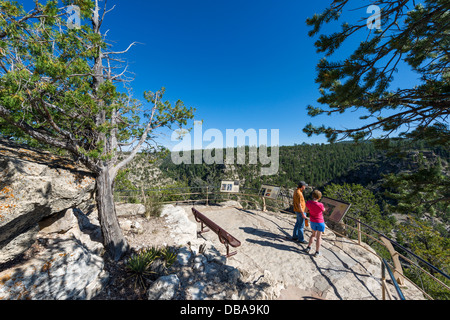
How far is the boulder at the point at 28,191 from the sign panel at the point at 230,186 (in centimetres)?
576

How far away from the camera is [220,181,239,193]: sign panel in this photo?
28.4 feet

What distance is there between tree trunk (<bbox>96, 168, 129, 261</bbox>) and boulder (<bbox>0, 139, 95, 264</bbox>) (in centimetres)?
47

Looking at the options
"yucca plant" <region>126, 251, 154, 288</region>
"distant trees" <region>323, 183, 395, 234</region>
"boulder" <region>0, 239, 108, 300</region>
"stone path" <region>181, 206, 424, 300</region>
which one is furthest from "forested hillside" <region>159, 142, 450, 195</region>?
"boulder" <region>0, 239, 108, 300</region>

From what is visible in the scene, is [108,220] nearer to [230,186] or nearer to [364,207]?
[230,186]

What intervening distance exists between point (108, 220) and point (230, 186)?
5670 mm

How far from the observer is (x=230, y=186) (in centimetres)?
877

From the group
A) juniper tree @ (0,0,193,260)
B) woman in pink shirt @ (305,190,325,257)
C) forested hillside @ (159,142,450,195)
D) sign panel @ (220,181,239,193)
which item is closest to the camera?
juniper tree @ (0,0,193,260)

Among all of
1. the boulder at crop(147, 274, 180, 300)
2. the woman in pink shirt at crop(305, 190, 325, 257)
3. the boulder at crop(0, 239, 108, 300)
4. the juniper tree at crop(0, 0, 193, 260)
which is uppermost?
the juniper tree at crop(0, 0, 193, 260)

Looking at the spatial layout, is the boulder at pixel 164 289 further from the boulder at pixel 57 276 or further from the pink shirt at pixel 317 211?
the pink shirt at pixel 317 211

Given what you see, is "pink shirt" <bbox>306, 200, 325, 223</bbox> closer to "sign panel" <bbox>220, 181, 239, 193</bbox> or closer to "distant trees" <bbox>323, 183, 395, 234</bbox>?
"sign panel" <bbox>220, 181, 239, 193</bbox>

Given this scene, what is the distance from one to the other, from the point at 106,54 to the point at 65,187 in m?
4.03

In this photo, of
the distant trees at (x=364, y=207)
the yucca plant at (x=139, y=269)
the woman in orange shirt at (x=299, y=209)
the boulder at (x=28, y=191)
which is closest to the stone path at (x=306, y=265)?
the woman in orange shirt at (x=299, y=209)

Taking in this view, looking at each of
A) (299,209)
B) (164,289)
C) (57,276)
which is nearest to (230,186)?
(299,209)

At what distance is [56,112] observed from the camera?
3.54 m
